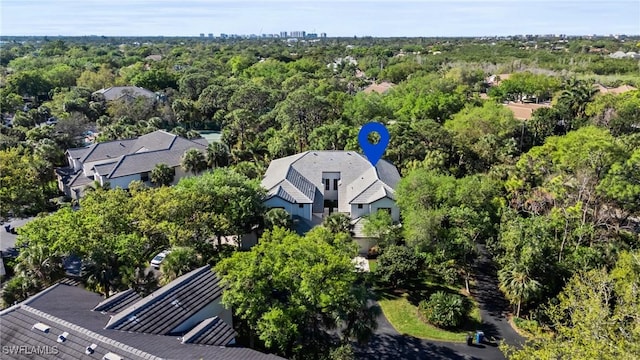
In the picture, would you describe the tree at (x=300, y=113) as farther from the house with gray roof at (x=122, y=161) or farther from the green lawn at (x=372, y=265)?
the green lawn at (x=372, y=265)

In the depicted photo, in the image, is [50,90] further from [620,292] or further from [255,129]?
[620,292]

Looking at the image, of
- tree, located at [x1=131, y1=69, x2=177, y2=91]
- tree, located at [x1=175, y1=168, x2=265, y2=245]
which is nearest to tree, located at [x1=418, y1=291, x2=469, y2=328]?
tree, located at [x1=175, y1=168, x2=265, y2=245]

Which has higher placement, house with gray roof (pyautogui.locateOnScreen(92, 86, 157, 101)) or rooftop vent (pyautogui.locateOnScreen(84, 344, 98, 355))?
house with gray roof (pyautogui.locateOnScreen(92, 86, 157, 101))

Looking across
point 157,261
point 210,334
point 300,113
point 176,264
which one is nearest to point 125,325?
point 210,334

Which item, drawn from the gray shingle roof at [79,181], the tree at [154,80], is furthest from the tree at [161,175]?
the tree at [154,80]

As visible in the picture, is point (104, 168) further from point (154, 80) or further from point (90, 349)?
point (154, 80)

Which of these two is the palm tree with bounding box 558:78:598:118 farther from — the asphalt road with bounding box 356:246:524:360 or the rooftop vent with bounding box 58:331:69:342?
the rooftop vent with bounding box 58:331:69:342

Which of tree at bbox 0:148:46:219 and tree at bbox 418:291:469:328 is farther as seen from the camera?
tree at bbox 0:148:46:219
